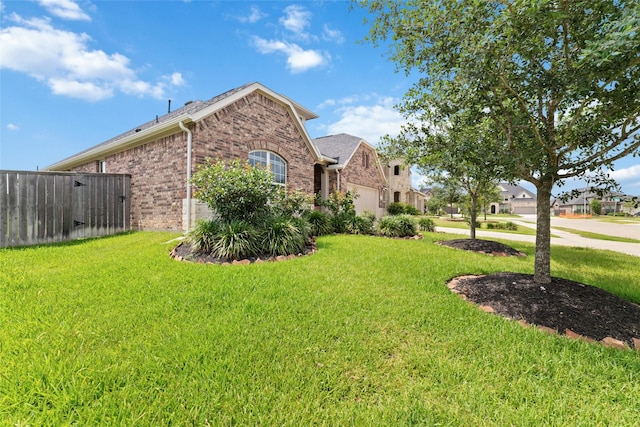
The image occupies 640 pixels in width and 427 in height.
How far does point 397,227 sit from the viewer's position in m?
10.6

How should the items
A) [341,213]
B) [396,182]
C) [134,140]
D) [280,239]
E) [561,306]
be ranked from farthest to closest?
[396,182] → [341,213] → [134,140] → [280,239] → [561,306]

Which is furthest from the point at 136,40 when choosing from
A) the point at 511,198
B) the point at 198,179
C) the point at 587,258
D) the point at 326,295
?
the point at 511,198

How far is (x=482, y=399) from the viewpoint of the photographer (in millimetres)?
1926

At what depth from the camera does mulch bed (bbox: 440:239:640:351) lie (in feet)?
9.73

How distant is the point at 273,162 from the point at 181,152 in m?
3.49

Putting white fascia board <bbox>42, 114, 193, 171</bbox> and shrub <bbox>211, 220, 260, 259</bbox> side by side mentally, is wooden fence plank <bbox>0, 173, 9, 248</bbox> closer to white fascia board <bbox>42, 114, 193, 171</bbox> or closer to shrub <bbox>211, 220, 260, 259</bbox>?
white fascia board <bbox>42, 114, 193, 171</bbox>

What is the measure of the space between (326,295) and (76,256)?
581 centimetres

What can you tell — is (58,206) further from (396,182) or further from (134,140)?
(396,182)

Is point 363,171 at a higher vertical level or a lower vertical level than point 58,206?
higher

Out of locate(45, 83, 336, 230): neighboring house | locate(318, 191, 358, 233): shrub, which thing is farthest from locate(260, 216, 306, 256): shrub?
locate(318, 191, 358, 233): shrub

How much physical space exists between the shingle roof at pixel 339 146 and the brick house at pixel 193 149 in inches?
182

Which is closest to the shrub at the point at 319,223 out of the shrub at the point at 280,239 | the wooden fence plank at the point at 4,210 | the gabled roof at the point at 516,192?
the shrub at the point at 280,239

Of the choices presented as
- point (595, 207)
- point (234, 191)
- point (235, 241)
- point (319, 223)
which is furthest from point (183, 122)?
point (595, 207)

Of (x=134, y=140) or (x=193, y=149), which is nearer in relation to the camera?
(x=193, y=149)
